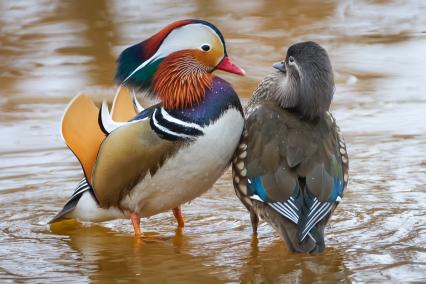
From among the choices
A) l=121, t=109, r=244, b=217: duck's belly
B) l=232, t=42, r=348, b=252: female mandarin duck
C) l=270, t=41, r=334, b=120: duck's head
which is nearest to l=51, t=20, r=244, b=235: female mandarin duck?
l=121, t=109, r=244, b=217: duck's belly

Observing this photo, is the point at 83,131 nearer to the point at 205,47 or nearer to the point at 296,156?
the point at 205,47

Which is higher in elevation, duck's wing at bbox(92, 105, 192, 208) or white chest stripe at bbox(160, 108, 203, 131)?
white chest stripe at bbox(160, 108, 203, 131)

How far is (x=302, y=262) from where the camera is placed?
17.7 feet

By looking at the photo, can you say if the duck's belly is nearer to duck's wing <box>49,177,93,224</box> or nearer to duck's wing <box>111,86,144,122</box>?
duck's wing <box>49,177,93,224</box>

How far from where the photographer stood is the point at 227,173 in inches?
279

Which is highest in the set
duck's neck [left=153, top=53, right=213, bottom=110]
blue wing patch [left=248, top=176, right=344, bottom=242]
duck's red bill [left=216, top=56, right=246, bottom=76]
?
duck's red bill [left=216, top=56, right=246, bottom=76]

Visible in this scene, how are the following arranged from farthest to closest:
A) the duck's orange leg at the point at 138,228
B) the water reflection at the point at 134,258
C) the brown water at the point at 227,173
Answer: the duck's orange leg at the point at 138,228, the brown water at the point at 227,173, the water reflection at the point at 134,258

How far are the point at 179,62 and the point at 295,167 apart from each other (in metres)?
0.81

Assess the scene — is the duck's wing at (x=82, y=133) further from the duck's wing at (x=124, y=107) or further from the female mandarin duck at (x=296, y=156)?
the female mandarin duck at (x=296, y=156)

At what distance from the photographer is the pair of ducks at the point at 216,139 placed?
18.0 ft

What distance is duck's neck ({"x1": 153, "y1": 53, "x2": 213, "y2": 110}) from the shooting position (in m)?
5.71

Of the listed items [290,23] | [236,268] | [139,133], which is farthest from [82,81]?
[236,268]

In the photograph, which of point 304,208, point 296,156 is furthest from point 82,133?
point 304,208

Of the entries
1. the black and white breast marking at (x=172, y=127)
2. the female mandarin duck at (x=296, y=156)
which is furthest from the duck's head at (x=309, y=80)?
the black and white breast marking at (x=172, y=127)
